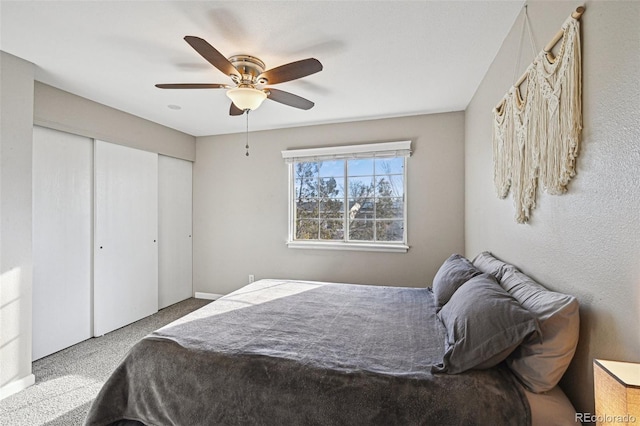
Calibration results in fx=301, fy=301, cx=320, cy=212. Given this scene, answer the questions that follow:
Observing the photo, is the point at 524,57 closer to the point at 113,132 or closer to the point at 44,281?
the point at 113,132

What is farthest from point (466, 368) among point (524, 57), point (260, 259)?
point (260, 259)

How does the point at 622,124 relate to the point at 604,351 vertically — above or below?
above

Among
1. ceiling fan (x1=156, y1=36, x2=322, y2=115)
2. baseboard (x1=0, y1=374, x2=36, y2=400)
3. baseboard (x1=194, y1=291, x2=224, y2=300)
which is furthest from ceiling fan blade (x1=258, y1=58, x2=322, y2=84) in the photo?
baseboard (x1=194, y1=291, x2=224, y2=300)

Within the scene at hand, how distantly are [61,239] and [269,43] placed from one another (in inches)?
110

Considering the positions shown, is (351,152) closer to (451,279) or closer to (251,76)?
(251,76)

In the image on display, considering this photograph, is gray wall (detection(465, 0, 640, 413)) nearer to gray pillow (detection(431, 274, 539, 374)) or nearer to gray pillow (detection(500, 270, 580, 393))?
gray pillow (detection(500, 270, 580, 393))

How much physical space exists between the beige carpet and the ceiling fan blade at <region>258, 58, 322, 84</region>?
2.61 m

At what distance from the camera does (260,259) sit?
4383 millimetres

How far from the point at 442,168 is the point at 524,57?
74.3 inches

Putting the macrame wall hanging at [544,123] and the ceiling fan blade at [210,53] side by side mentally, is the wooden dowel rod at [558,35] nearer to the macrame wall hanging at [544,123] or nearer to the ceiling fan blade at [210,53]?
the macrame wall hanging at [544,123]

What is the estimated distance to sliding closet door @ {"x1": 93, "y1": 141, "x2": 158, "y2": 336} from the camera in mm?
3340

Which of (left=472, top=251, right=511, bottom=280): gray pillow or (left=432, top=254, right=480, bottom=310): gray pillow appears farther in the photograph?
(left=432, top=254, right=480, bottom=310): gray pillow

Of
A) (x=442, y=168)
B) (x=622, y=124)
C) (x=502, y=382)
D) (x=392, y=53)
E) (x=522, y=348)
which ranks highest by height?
(x=392, y=53)

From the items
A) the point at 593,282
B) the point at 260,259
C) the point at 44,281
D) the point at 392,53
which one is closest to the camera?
the point at 593,282
